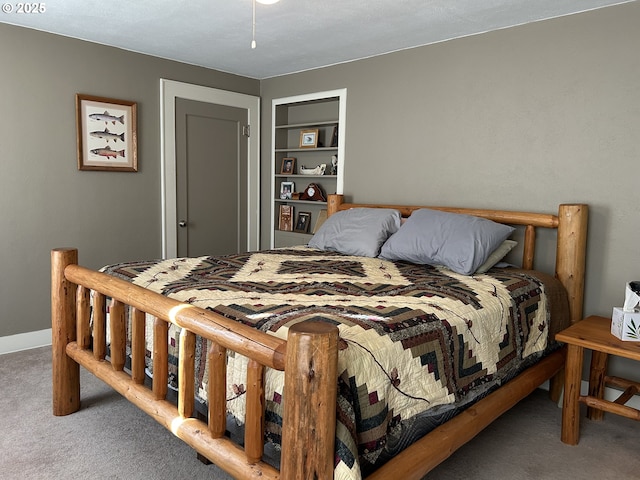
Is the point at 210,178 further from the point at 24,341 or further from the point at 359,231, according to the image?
the point at 24,341

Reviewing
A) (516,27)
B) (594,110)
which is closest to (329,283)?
(594,110)

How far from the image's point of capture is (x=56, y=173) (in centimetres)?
338

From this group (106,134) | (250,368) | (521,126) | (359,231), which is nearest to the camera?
(250,368)

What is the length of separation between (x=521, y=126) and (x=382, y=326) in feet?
6.52

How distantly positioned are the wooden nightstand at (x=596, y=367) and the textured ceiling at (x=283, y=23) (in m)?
1.72

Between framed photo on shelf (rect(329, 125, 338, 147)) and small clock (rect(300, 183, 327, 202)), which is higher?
framed photo on shelf (rect(329, 125, 338, 147))

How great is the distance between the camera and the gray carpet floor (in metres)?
1.98

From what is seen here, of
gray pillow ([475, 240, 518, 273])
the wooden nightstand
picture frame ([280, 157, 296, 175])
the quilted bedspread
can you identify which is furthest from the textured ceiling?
the wooden nightstand

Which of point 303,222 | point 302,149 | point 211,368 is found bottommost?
point 211,368

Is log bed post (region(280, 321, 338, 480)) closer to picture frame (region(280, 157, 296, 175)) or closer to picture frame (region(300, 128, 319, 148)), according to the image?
picture frame (region(300, 128, 319, 148))

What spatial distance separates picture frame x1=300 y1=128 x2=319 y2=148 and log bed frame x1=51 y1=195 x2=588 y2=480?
1.82m

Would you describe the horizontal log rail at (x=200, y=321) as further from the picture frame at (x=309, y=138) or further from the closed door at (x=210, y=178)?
the picture frame at (x=309, y=138)

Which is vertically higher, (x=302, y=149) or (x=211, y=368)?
(x=302, y=149)

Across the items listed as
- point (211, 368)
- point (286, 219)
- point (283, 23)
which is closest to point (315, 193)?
point (286, 219)
